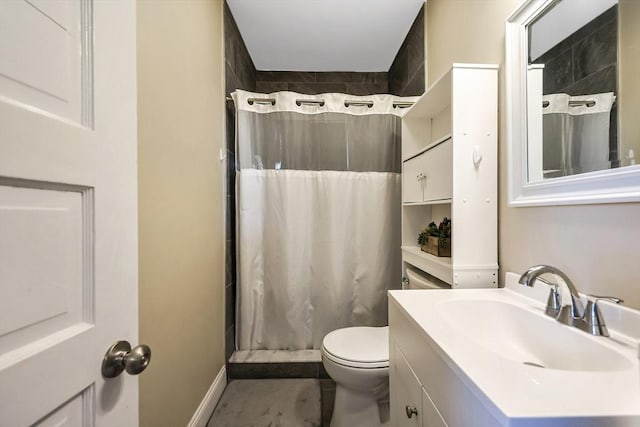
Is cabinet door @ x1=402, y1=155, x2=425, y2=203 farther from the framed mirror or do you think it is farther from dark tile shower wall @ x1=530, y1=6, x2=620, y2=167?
dark tile shower wall @ x1=530, y1=6, x2=620, y2=167

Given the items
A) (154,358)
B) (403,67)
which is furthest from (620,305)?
(403,67)

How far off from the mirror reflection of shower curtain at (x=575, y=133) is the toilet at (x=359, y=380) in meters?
1.04

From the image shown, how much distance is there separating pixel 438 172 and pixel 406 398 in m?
0.93

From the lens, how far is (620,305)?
68 cm

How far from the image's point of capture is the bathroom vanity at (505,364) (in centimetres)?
43

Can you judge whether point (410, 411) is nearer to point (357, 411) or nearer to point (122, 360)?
point (357, 411)

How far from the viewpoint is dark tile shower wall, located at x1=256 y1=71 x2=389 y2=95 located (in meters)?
2.59

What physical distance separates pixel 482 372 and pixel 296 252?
1.48 metres

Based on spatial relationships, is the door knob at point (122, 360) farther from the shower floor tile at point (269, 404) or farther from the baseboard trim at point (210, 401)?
the shower floor tile at point (269, 404)

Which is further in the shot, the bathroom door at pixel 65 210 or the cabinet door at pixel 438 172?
the cabinet door at pixel 438 172

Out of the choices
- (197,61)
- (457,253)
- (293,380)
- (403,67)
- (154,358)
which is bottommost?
(293,380)

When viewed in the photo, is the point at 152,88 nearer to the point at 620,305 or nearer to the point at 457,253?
the point at 457,253

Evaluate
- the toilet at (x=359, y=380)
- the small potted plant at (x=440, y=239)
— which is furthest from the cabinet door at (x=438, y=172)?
the toilet at (x=359, y=380)

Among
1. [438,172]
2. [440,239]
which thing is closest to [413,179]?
[438,172]
